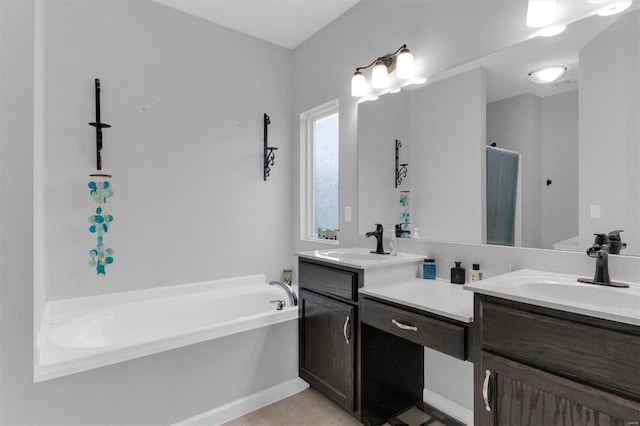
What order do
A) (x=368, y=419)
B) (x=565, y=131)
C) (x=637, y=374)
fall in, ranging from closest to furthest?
(x=637, y=374), (x=565, y=131), (x=368, y=419)

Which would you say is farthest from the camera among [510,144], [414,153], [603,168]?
[414,153]

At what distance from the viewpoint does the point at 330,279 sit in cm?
191

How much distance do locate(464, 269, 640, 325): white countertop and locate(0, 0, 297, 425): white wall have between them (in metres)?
1.44

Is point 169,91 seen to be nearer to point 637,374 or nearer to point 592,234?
point 592,234

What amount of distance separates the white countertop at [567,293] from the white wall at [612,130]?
231 mm

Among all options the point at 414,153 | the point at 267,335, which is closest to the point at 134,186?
the point at 267,335

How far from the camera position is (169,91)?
2.44 metres

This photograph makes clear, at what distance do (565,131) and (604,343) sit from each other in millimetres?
934

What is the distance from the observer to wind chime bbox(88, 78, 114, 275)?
6.97 ft

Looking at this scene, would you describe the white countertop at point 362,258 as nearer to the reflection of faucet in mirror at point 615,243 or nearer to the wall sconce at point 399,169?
the wall sconce at point 399,169

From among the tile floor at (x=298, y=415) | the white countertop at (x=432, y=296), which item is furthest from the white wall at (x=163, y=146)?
the white countertop at (x=432, y=296)

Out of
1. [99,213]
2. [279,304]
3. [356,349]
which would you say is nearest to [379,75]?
[356,349]

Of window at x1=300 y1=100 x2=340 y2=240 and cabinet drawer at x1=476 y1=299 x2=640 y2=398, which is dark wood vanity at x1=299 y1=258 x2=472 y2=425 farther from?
window at x1=300 y1=100 x2=340 y2=240

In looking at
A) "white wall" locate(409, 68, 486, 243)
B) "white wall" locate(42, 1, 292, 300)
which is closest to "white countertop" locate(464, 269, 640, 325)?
"white wall" locate(409, 68, 486, 243)
